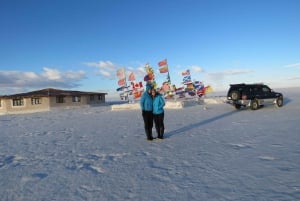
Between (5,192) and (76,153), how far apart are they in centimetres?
278

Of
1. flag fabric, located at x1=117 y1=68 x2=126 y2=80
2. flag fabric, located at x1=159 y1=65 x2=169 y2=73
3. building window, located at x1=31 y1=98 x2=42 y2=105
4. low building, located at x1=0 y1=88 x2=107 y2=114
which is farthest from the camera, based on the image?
building window, located at x1=31 y1=98 x2=42 y2=105

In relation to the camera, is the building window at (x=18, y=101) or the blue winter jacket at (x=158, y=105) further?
the building window at (x=18, y=101)

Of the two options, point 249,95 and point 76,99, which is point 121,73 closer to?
point 76,99

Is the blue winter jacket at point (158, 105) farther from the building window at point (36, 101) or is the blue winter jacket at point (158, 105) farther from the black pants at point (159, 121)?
the building window at point (36, 101)

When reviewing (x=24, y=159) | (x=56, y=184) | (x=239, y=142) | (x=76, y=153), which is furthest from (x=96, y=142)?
(x=239, y=142)

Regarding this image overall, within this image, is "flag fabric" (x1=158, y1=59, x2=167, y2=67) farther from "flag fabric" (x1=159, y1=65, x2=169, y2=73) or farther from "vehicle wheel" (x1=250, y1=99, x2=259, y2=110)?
"vehicle wheel" (x1=250, y1=99, x2=259, y2=110)

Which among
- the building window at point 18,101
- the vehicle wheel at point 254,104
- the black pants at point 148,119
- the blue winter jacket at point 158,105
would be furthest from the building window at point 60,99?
the blue winter jacket at point 158,105

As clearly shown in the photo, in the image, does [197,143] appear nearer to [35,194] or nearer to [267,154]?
[267,154]

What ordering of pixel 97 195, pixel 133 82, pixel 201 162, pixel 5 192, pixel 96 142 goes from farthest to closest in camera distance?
1. pixel 133 82
2. pixel 96 142
3. pixel 201 162
4. pixel 5 192
5. pixel 97 195

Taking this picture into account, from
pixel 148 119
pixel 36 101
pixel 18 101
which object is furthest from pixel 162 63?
pixel 18 101

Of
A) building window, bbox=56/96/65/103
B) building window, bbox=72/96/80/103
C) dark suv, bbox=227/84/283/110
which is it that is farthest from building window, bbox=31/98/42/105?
dark suv, bbox=227/84/283/110

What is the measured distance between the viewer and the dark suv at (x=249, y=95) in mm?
18438

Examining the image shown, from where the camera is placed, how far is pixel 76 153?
7105 millimetres

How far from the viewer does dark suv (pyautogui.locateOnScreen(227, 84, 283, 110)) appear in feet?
60.5
